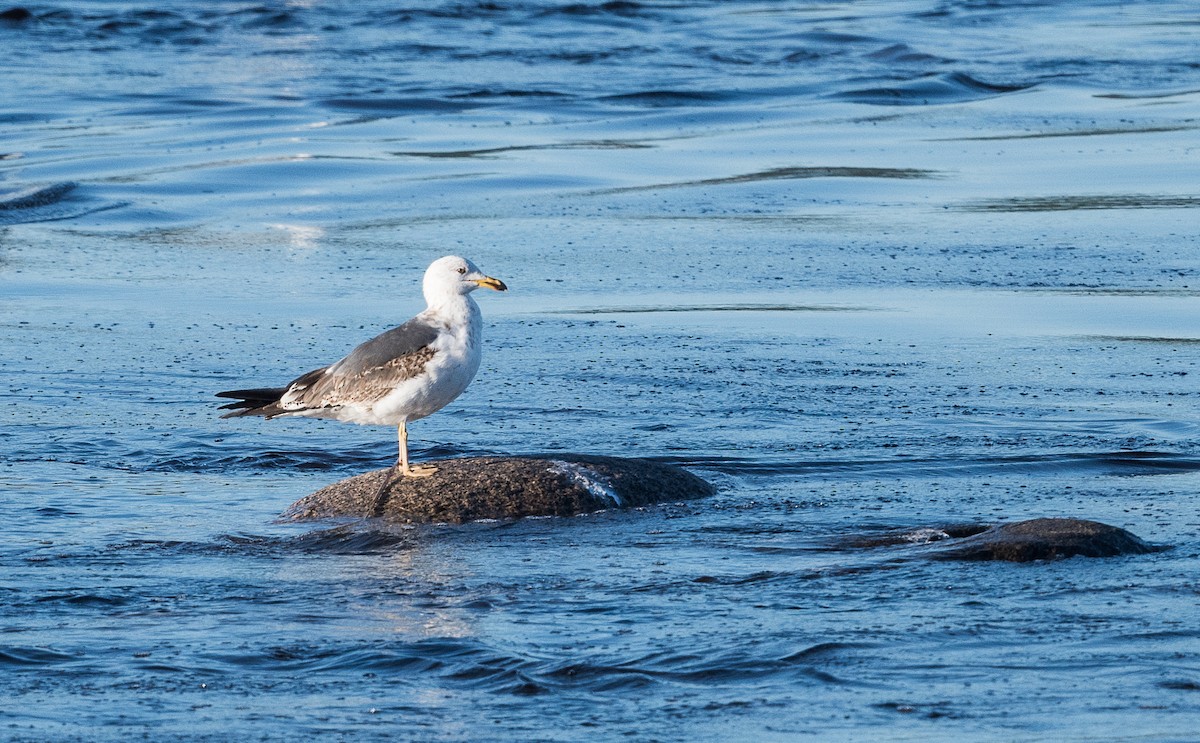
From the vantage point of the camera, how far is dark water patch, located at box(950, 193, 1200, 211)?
14578 mm

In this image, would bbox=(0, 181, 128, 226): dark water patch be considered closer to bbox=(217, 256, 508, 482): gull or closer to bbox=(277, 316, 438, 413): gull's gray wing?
bbox=(277, 316, 438, 413): gull's gray wing

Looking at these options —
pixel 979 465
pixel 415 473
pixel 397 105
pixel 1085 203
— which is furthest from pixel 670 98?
pixel 415 473

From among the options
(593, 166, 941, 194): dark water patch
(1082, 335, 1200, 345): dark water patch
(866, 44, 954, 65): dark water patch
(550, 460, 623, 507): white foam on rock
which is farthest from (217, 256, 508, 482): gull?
(866, 44, 954, 65): dark water patch

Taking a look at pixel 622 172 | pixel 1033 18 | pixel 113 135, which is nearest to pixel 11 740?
pixel 622 172

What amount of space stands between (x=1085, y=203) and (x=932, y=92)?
757 centimetres

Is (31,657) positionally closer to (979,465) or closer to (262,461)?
(262,461)

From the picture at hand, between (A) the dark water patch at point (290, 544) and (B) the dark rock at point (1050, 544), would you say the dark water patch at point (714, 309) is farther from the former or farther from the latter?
(B) the dark rock at point (1050, 544)

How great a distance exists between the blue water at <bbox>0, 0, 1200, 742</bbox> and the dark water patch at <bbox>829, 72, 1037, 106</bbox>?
0.09 m

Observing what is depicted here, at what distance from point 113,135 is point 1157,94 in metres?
11.4

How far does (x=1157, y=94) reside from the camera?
21.0 meters

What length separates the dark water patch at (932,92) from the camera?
849 inches

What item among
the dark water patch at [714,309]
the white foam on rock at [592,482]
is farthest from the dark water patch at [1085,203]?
the white foam on rock at [592,482]

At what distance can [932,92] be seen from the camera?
72.5ft

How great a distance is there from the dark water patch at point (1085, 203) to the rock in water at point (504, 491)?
23.8ft
